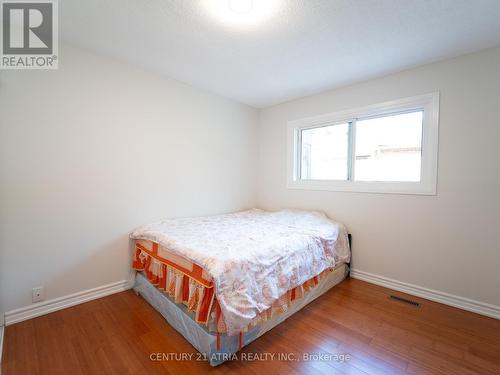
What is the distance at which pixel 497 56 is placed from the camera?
1.92 metres

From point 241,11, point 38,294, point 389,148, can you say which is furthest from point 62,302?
point 389,148

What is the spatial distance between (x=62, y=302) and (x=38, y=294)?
20 cm

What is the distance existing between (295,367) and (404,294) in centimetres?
164

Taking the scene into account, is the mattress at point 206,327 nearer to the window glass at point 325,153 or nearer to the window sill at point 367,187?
the window sill at point 367,187

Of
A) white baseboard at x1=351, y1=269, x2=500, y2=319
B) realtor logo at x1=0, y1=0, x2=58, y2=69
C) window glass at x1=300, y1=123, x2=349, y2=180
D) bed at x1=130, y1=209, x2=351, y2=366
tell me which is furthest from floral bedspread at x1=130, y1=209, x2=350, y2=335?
realtor logo at x1=0, y1=0, x2=58, y2=69

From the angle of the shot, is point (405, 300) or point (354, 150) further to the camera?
point (354, 150)

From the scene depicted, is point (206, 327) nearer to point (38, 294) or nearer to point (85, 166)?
Answer: point (38, 294)

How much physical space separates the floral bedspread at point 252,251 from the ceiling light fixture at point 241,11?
1.73m

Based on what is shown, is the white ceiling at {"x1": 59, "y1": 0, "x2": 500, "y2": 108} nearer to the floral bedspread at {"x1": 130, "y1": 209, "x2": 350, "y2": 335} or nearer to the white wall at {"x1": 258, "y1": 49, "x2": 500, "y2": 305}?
the white wall at {"x1": 258, "y1": 49, "x2": 500, "y2": 305}

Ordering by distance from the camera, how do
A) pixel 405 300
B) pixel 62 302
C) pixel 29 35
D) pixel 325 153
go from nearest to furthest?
pixel 29 35, pixel 62 302, pixel 405 300, pixel 325 153

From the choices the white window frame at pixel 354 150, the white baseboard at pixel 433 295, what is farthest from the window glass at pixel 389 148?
the white baseboard at pixel 433 295

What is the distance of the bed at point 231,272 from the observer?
1389 mm

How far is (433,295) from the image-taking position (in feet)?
7.26

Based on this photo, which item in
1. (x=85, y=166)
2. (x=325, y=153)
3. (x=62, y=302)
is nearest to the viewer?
(x=62, y=302)
